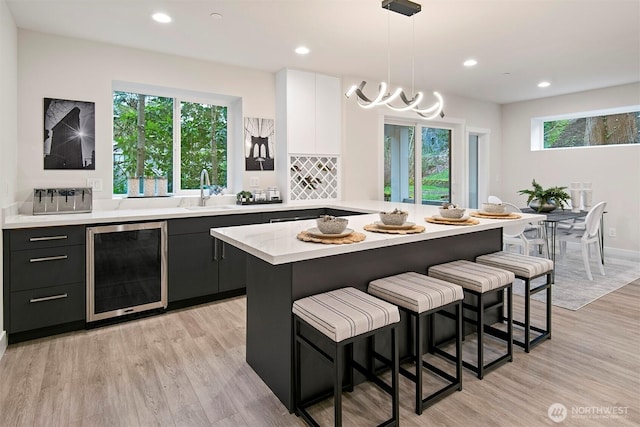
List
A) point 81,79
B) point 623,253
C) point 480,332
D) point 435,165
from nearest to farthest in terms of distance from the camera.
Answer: point 480,332
point 81,79
point 623,253
point 435,165

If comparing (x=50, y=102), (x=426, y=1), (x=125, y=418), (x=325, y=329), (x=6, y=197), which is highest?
(x=426, y=1)

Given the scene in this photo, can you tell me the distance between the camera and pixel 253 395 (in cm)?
206

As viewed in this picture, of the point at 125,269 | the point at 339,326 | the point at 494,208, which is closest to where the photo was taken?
the point at 339,326

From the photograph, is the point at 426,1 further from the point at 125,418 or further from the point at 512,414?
the point at 125,418

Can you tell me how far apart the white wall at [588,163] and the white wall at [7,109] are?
6941mm

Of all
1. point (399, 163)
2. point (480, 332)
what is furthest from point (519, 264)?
point (399, 163)

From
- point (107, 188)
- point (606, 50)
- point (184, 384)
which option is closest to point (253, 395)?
point (184, 384)

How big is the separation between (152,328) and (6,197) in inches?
56.5

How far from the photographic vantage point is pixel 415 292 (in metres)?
1.94

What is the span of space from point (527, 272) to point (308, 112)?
116 inches


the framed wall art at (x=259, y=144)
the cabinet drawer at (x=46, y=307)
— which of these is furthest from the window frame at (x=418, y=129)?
the cabinet drawer at (x=46, y=307)

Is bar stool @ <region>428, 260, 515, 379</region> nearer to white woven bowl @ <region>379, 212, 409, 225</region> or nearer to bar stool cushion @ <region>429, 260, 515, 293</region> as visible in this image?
bar stool cushion @ <region>429, 260, 515, 293</region>
